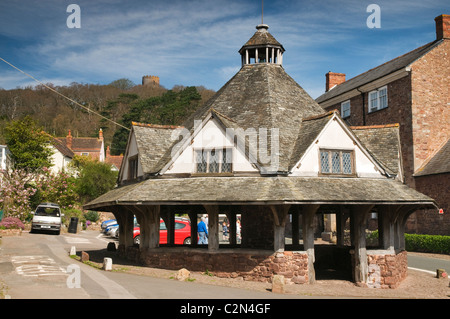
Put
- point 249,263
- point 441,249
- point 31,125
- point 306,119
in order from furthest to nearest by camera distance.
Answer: point 31,125 < point 441,249 < point 306,119 < point 249,263

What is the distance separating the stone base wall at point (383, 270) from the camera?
15.1m

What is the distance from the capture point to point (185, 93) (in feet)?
252

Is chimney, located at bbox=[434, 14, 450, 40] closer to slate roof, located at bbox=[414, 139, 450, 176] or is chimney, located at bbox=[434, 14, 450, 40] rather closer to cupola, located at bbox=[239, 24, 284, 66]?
slate roof, located at bbox=[414, 139, 450, 176]

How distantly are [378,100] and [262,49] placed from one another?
13.8 meters

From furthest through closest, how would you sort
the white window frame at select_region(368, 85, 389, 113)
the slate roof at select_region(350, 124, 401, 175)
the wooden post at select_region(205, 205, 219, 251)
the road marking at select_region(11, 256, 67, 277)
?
1. the white window frame at select_region(368, 85, 389, 113)
2. the slate roof at select_region(350, 124, 401, 175)
3. the wooden post at select_region(205, 205, 219, 251)
4. the road marking at select_region(11, 256, 67, 277)

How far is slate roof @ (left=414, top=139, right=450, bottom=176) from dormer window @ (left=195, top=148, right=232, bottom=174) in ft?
52.5

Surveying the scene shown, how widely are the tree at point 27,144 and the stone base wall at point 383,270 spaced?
31897 mm

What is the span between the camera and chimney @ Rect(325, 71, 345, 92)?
42969 mm

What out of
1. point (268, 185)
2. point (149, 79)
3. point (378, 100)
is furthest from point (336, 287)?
point (149, 79)

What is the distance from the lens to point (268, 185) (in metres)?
14.6

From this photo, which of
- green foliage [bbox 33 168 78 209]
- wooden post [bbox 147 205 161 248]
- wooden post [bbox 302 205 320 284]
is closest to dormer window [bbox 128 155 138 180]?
wooden post [bbox 147 205 161 248]
